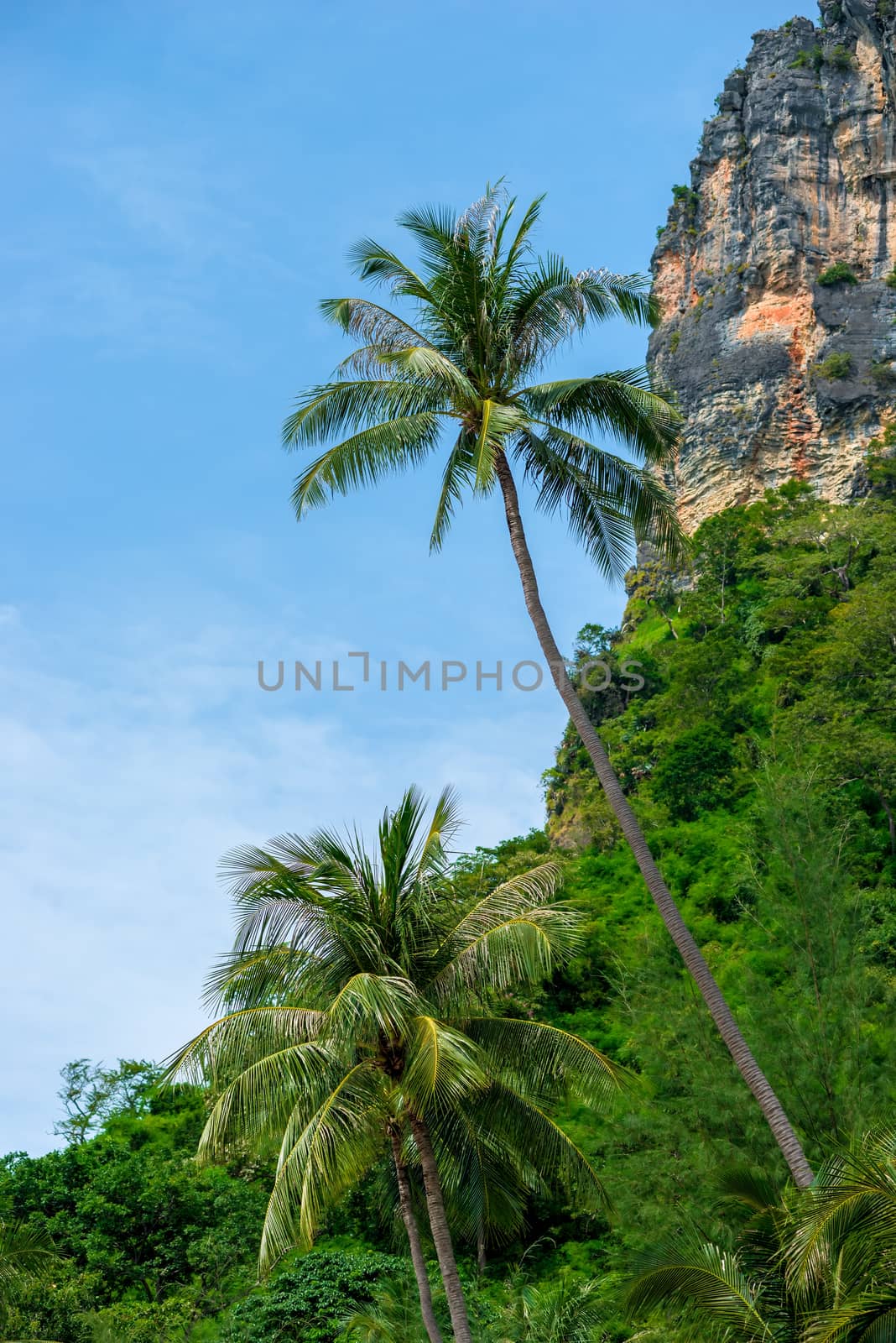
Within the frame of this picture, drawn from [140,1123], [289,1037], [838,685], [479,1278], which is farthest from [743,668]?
[289,1037]

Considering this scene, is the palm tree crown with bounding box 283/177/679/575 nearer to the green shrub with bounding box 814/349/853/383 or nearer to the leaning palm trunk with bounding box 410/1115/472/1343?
the leaning palm trunk with bounding box 410/1115/472/1343

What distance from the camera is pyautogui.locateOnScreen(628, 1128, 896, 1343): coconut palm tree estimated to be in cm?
821

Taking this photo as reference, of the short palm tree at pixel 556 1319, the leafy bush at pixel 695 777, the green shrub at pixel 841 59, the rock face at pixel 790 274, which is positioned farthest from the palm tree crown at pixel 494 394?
the green shrub at pixel 841 59

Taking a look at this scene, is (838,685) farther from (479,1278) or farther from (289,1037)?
(289,1037)

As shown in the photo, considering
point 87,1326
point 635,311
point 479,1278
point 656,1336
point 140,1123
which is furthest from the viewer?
point 140,1123

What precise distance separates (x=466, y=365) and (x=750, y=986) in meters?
8.52

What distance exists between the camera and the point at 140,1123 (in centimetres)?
2702

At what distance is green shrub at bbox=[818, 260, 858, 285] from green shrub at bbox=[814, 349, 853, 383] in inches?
155

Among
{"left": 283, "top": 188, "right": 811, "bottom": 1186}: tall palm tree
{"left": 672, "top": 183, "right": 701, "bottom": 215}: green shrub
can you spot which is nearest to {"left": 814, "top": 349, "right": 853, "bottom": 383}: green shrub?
{"left": 672, "top": 183, "right": 701, "bottom": 215}: green shrub

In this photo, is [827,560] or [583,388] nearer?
[583,388]

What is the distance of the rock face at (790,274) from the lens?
2298 inches

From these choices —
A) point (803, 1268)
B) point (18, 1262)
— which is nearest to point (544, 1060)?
point (803, 1268)

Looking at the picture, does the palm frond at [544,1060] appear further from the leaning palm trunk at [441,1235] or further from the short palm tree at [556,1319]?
the short palm tree at [556,1319]

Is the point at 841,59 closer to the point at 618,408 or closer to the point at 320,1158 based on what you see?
the point at 618,408
